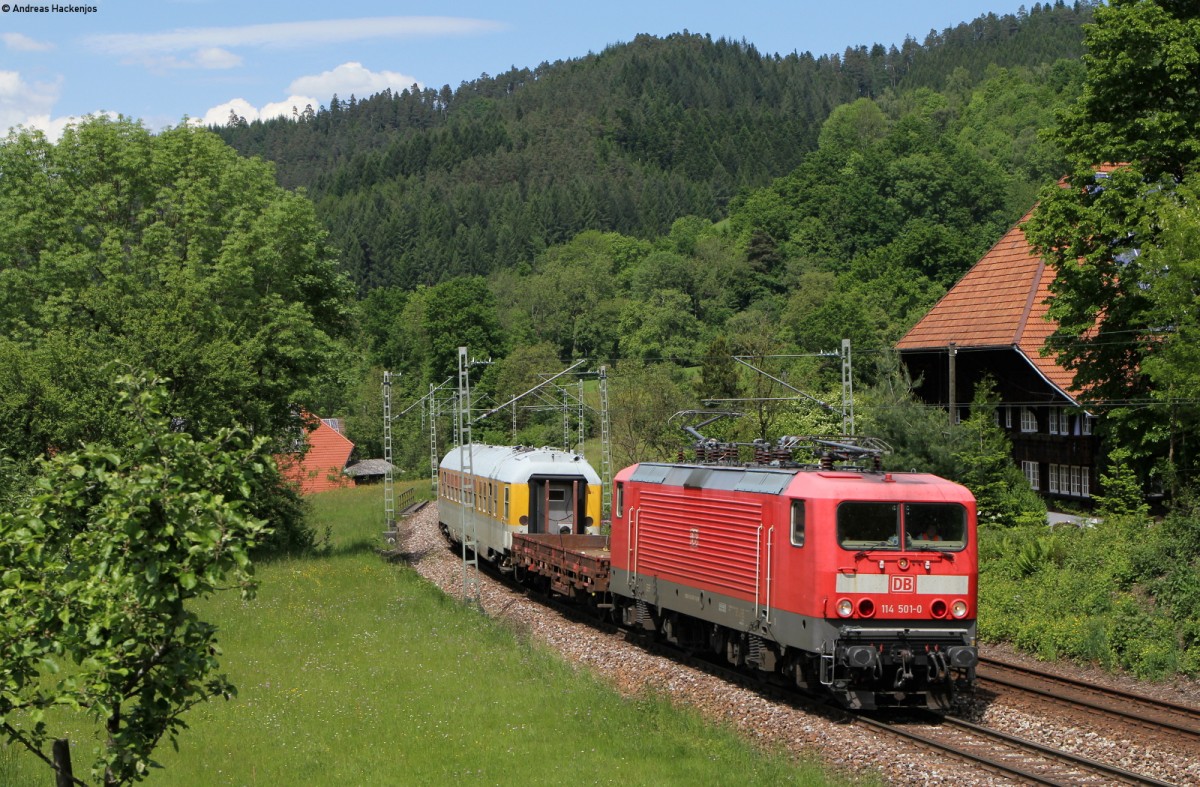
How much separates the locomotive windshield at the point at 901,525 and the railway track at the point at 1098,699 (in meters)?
2.86

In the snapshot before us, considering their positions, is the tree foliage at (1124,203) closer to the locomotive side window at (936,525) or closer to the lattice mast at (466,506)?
the locomotive side window at (936,525)

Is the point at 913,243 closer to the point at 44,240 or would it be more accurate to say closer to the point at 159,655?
the point at 44,240

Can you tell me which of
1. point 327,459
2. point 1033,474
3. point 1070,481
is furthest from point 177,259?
point 327,459

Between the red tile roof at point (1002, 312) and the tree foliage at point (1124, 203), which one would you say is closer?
the tree foliage at point (1124, 203)

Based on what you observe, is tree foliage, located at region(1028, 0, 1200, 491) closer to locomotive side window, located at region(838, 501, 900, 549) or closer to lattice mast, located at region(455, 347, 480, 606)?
locomotive side window, located at region(838, 501, 900, 549)

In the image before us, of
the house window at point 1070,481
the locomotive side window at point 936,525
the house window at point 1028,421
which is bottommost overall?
the house window at point 1070,481

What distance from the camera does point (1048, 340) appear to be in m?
31.6

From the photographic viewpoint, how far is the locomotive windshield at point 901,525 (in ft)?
53.5

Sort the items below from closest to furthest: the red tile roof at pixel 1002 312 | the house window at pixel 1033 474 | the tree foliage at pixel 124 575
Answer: the tree foliage at pixel 124 575 < the red tile roof at pixel 1002 312 < the house window at pixel 1033 474

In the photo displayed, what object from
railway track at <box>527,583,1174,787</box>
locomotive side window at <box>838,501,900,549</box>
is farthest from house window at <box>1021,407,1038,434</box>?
locomotive side window at <box>838,501,900,549</box>

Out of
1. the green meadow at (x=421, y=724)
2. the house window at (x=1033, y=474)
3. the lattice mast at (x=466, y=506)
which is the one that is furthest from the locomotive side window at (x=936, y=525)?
the house window at (x=1033, y=474)

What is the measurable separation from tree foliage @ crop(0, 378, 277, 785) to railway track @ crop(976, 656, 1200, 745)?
40.3ft

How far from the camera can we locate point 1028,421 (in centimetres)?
4078

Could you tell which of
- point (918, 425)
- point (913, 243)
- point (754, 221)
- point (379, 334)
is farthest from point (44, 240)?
point (754, 221)
